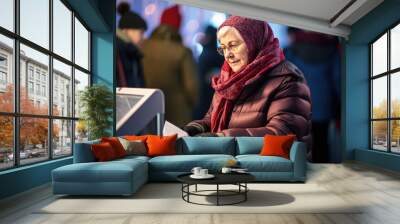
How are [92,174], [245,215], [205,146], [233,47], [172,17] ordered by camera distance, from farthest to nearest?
[172,17], [233,47], [205,146], [92,174], [245,215]

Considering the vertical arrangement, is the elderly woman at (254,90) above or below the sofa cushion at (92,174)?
above

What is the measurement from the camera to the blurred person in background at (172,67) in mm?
8688

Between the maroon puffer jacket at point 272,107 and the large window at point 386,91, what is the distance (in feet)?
5.83

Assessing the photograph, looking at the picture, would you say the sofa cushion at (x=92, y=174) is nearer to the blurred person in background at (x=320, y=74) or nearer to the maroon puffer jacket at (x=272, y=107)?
the maroon puffer jacket at (x=272, y=107)

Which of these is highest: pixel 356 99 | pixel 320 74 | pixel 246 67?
pixel 246 67

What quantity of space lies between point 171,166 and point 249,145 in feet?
5.32

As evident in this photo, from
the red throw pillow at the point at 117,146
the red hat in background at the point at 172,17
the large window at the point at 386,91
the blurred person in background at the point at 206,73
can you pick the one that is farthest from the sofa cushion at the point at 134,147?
the large window at the point at 386,91

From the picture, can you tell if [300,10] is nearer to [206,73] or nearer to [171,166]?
[206,73]

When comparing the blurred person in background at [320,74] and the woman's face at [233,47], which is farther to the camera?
the blurred person in background at [320,74]

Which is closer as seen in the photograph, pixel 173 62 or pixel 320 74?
pixel 173 62

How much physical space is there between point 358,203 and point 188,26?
5.63m

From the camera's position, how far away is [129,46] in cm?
873

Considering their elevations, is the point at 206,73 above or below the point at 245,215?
above

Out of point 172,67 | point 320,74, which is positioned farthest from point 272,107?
point 172,67
